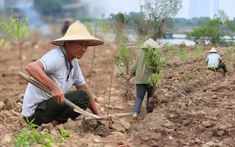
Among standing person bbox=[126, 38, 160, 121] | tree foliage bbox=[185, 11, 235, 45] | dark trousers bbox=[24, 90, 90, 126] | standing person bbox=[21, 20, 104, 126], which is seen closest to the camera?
standing person bbox=[21, 20, 104, 126]

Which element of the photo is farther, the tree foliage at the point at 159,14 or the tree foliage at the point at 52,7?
the tree foliage at the point at 159,14

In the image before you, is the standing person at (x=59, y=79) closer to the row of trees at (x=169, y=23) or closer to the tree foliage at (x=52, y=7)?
the tree foliage at (x=52, y=7)

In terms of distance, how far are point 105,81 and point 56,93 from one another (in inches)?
184

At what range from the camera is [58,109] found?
11.6 feet

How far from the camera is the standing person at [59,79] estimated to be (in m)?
3.14

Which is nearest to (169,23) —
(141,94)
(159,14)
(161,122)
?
(159,14)

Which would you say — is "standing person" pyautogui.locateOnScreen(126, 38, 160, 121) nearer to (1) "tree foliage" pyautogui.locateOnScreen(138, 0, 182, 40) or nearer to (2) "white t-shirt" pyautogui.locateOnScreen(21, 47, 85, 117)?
(2) "white t-shirt" pyautogui.locateOnScreen(21, 47, 85, 117)

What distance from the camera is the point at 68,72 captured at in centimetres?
349

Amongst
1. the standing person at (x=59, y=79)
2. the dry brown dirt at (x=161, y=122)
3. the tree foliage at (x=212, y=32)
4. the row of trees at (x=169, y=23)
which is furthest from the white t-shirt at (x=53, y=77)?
the tree foliage at (x=212, y=32)

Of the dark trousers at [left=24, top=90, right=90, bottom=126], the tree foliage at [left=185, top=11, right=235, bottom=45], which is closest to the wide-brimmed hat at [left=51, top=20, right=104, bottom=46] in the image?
the dark trousers at [left=24, top=90, right=90, bottom=126]

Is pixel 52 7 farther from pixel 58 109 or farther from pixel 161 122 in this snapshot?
pixel 161 122

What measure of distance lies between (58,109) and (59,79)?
0.32 meters

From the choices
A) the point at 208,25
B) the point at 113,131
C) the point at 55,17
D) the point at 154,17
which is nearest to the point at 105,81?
the point at 113,131

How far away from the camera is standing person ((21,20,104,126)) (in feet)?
10.3
